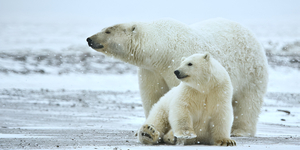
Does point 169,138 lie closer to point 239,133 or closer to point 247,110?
point 239,133

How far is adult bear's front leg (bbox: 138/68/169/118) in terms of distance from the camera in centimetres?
644

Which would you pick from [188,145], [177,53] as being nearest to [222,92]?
[188,145]

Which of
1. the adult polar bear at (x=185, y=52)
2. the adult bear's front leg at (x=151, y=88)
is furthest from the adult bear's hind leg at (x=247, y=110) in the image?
the adult bear's front leg at (x=151, y=88)

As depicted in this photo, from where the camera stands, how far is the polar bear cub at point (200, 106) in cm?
439

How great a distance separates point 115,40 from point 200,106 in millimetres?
2304

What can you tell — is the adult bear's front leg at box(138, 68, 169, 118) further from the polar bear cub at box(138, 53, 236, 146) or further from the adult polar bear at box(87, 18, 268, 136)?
the polar bear cub at box(138, 53, 236, 146)

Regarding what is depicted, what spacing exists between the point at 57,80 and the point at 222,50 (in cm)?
1957

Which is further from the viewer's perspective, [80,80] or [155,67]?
[80,80]

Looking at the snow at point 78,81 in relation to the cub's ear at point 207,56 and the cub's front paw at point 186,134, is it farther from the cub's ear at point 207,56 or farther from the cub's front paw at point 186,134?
the cub's front paw at point 186,134

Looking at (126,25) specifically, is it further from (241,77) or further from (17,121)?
(17,121)

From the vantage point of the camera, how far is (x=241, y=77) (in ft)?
21.7

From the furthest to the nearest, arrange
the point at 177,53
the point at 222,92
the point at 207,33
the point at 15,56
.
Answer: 1. the point at 15,56
2. the point at 207,33
3. the point at 177,53
4. the point at 222,92

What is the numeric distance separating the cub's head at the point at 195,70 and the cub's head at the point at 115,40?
6.23ft

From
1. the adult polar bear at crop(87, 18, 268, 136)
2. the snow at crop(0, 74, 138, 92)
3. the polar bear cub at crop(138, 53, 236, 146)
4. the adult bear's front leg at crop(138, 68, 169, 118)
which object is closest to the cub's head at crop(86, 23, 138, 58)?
the adult polar bear at crop(87, 18, 268, 136)
